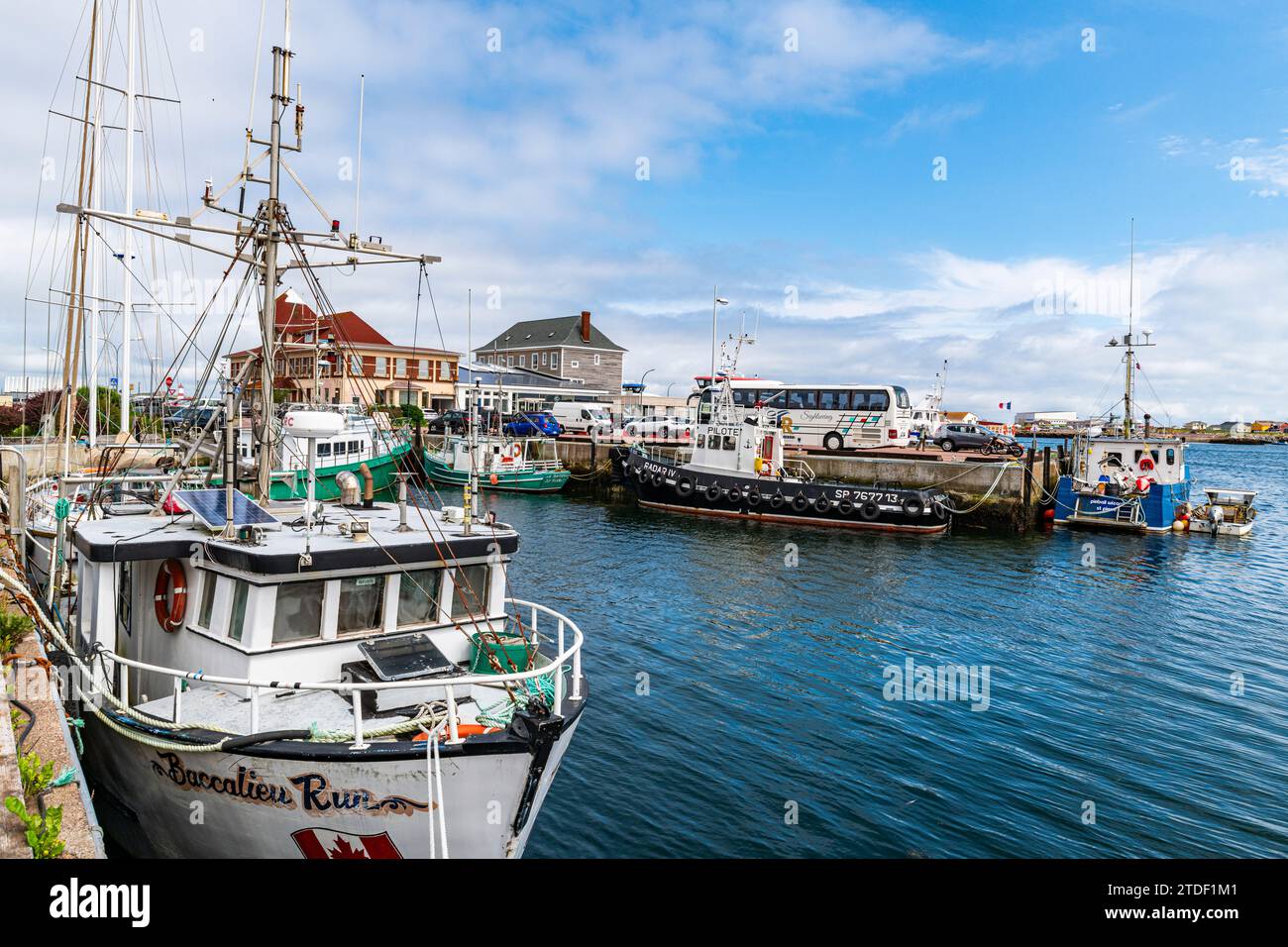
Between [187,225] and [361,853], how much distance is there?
8.75m

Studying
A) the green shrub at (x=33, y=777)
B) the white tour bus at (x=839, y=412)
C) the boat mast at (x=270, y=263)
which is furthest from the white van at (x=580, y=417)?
the green shrub at (x=33, y=777)

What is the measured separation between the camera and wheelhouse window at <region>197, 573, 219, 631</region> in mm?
9148

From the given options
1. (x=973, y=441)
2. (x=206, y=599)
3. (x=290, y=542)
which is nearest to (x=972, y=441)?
(x=973, y=441)

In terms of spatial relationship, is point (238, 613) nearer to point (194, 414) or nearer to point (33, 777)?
point (33, 777)

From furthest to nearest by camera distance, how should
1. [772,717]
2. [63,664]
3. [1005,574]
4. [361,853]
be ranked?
1. [1005,574]
2. [772,717]
3. [63,664]
4. [361,853]

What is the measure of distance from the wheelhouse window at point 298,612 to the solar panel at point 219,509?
101 cm

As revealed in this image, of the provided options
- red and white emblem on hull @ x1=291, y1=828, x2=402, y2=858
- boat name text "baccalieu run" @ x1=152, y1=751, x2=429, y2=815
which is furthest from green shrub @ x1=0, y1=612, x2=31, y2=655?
red and white emblem on hull @ x1=291, y1=828, x2=402, y2=858

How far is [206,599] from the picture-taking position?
364 inches

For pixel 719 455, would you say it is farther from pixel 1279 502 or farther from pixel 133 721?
pixel 1279 502


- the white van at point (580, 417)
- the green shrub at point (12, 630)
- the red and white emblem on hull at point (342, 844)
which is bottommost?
the red and white emblem on hull at point (342, 844)

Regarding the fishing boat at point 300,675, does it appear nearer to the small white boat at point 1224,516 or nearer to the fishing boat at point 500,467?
the fishing boat at point 500,467

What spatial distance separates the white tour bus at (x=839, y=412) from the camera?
50000mm
